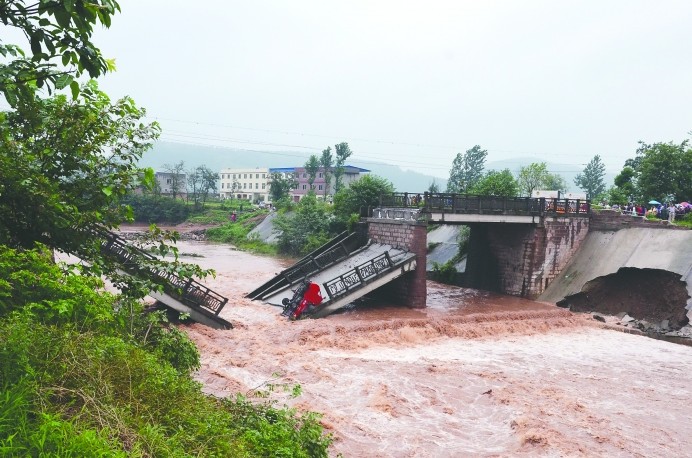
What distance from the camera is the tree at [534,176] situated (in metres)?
62.4

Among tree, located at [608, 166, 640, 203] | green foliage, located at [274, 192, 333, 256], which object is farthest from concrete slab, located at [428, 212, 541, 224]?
green foliage, located at [274, 192, 333, 256]

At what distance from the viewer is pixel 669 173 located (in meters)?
37.7

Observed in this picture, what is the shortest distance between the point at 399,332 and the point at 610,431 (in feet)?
27.8

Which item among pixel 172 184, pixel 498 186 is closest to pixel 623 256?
pixel 498 186

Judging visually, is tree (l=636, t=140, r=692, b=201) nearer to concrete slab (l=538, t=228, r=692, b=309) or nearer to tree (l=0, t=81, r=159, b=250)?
concrete slab (l=538, t=228, r=692, b=309)

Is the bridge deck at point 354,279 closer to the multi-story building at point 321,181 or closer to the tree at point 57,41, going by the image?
the tree at point 57,41

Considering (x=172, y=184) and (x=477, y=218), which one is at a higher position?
(x=477, y=218)

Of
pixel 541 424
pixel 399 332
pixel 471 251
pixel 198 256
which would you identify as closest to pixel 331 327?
pixel 399 332

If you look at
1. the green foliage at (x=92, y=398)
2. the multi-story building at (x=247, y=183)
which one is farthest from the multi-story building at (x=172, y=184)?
the green foliage at (x=92, y=398)

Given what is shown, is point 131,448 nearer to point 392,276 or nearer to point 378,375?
point 378,375

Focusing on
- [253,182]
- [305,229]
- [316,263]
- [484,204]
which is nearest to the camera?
[316,263]

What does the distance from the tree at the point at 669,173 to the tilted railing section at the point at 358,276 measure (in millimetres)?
25364

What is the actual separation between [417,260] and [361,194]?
18.1 m

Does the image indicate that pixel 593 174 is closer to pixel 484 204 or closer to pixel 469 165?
pixel 469 165
